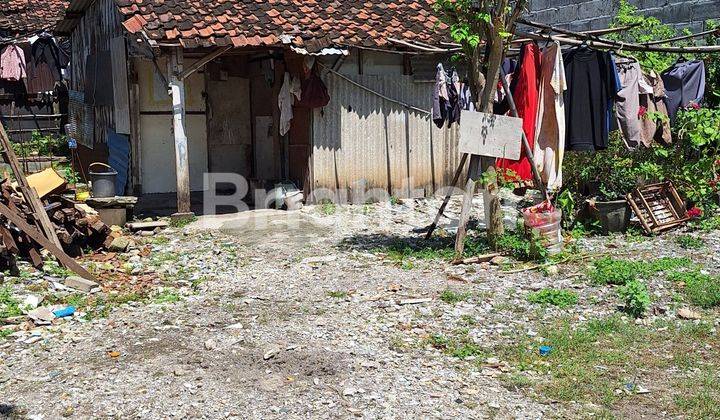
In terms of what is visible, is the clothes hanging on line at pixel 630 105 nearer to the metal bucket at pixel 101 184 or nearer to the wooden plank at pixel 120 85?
the metal bucket at pixel 101 184

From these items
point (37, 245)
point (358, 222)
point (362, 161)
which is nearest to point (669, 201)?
point (358, 222)

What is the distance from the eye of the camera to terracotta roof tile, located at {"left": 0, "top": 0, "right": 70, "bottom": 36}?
18.3 meters

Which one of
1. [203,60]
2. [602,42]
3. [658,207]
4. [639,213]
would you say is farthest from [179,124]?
[658,207]

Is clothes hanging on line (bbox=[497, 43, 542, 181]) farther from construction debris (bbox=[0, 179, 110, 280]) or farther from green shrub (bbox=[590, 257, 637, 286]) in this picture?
construction debris (bbox=[0, 179, 110, 280])

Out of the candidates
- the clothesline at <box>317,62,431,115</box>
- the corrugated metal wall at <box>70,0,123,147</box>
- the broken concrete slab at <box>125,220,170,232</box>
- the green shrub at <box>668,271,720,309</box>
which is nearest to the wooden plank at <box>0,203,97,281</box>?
the broken concrete slab at <box>125,220,170,232</box>

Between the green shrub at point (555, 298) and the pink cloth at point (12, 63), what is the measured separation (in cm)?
1439

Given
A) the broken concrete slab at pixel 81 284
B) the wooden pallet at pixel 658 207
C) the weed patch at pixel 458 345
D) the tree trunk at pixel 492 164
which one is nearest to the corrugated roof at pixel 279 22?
the tree trunk at pixel 492 164

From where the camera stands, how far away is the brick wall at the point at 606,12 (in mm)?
10930

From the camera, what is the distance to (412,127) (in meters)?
13.1

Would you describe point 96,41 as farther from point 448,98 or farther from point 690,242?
point 690,242

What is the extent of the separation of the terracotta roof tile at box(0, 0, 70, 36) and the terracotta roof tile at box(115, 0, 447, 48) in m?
8.23

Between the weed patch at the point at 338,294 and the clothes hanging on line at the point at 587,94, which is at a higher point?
the clothes hanging on line at the point at 587,94

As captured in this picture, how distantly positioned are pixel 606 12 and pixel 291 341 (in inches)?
342

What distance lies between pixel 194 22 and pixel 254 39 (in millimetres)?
908
